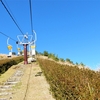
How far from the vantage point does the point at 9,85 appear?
15062mm

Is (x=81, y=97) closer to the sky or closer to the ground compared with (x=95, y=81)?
closer to the ground

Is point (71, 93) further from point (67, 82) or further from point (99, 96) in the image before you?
point (99, 96)

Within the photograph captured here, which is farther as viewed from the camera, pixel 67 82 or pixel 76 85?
pixel 67 82

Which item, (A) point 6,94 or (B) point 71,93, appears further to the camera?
(A) point 6,94

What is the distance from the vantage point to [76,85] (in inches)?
263

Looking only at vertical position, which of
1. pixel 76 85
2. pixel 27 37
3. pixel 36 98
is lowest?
pixel 36 98

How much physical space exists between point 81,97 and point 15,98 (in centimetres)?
666

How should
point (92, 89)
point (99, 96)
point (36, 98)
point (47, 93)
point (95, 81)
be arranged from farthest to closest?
1. point (47, 93)
2. point (36, 98)
3. point (95, 81)
4. point (92, 89)
5. point (99, 96)

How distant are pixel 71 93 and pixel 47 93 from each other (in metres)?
5.58

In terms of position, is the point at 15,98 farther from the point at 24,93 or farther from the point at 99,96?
the point at 99,96

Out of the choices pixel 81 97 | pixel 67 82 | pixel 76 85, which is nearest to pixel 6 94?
pixel 67 82

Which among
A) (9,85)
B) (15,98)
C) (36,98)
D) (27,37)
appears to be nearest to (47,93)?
(36,98)

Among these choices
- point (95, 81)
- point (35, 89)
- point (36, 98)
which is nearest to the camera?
point (95, 81)

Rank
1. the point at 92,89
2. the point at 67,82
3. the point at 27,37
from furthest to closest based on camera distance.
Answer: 1. the point at 27,37
2. the point at 67,82
3. the point at 92,89
